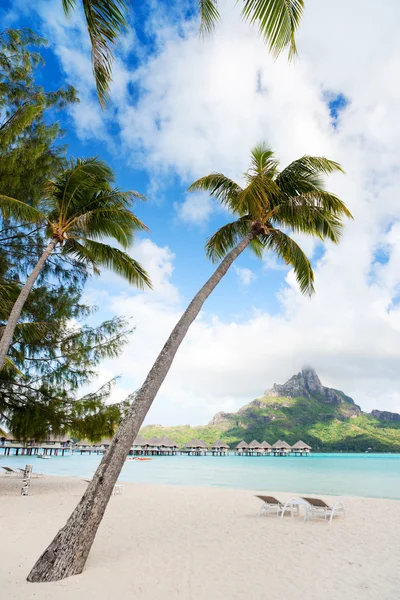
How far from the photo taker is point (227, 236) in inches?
378

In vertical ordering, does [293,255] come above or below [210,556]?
above

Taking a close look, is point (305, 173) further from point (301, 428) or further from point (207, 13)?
point (301, 428)

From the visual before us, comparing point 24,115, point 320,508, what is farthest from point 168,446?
point 24,115

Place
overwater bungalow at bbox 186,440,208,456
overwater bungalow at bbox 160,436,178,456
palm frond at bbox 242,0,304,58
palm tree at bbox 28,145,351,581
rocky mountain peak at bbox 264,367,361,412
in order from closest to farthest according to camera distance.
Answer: palm frond at bbox 242,0,304,58
palm tree at bbox 28,145,351,581
overwater bungalow at bbox 160,436,178,456
overwater bungalow at bbox 186,440,208,456
rocky mountain peak at bbox 264,367,361,412

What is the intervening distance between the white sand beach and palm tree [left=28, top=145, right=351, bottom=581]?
1.25 meters

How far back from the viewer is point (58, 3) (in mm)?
4289

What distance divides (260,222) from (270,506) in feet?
25.9

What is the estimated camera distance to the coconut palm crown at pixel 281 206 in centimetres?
844

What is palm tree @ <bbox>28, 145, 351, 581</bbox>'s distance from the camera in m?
5.59

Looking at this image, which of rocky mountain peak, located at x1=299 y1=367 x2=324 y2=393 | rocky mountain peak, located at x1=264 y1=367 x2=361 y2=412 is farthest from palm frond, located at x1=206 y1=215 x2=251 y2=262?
rocky mountain peak, located at x1=299 y1=367 x2=324 y2=393

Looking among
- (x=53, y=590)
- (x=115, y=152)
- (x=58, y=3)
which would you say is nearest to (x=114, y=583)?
(x=53, y=590)

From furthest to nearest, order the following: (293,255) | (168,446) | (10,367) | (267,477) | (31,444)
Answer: (168,446) → (267,477) → (31,444) → (10,367) → (293,255)

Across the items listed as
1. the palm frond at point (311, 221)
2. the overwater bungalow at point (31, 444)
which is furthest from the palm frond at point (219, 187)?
the overwater bungalow at point (31, 444)

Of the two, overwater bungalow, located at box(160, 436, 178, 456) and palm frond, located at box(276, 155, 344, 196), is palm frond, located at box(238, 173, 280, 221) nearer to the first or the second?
palm frond, located at box(276, 155, 344, 196)
